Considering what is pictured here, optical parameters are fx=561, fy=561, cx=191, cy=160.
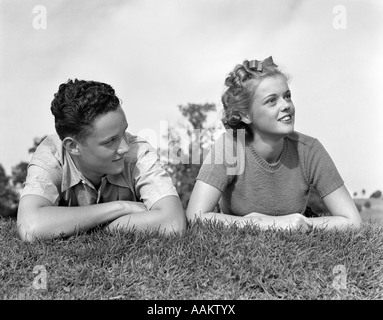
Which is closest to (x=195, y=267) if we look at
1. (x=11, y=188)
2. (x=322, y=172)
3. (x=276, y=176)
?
(x=276, y=176)

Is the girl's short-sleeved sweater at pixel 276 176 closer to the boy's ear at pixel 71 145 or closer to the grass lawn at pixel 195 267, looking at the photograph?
the grass lawn at pixel 195 267

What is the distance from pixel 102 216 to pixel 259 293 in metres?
1.36

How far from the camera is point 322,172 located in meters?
4.97

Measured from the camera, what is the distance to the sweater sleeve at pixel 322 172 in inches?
195

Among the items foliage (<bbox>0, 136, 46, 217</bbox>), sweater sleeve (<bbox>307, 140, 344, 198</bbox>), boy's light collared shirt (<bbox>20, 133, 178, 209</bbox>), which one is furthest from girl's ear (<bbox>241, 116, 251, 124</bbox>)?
foliage (<bbox>0, 136, 46, 217</bbox>)

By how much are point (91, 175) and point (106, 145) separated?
1.39 feet

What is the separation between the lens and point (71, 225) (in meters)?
4.16

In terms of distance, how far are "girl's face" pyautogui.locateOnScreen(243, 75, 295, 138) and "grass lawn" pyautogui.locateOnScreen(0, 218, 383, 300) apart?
926mm

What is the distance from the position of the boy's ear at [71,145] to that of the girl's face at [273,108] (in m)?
1.53

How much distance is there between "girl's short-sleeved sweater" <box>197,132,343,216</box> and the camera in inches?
194

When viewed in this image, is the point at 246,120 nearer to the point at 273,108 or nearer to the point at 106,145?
the point at 273,108

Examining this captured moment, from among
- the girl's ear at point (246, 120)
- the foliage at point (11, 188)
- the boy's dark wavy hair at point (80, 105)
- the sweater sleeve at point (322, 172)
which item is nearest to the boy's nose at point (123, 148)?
the boy's dark wavy hair at point (80, 105)
